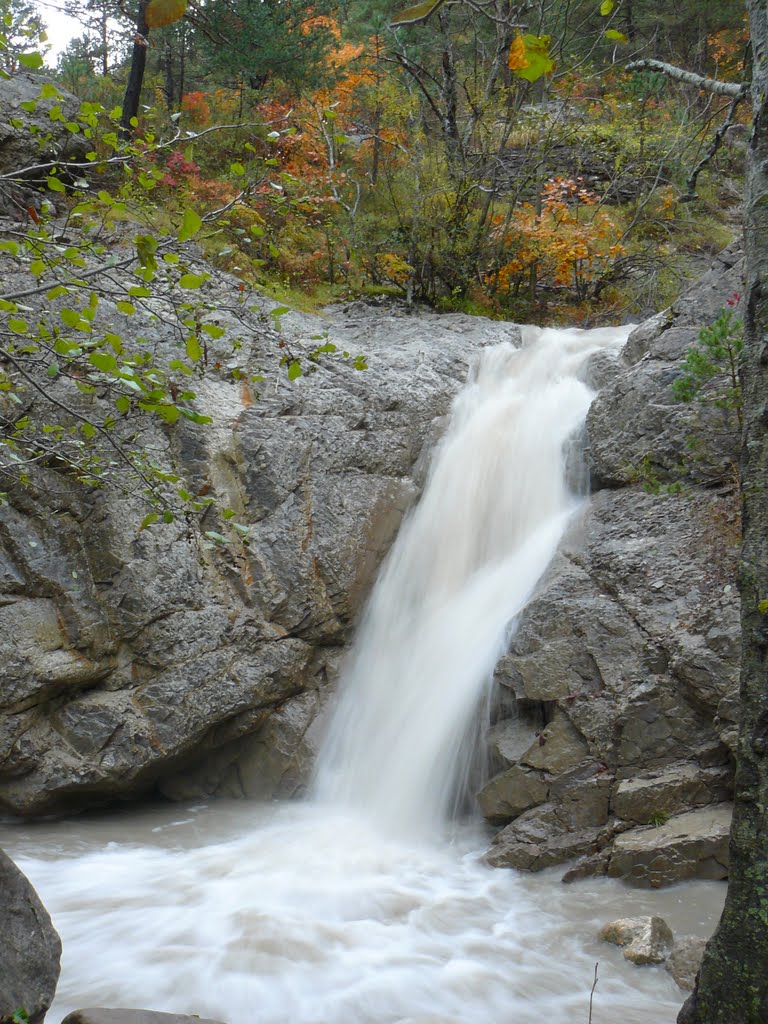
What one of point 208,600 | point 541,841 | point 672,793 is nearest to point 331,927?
point 541,841

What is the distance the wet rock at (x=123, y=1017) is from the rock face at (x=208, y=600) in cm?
306

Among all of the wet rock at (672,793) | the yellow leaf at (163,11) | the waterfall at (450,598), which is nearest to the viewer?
the yellow leaf at (163,11)

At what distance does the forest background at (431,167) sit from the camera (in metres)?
11.0

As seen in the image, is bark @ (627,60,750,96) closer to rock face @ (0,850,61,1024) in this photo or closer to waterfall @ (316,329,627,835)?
waterfall @ (316,329,627,835)

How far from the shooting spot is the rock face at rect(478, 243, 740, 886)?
16.2 ft

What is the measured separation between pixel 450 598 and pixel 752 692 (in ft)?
14.6

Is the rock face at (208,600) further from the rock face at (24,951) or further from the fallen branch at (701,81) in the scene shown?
the fallen branch at (701,81)

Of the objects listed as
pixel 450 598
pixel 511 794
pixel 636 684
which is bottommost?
pixel 511 794

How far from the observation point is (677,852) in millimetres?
4684

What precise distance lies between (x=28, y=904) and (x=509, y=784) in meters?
3.27

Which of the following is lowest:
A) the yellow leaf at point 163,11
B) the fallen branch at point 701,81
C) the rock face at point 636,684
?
the rock face at point 636,684

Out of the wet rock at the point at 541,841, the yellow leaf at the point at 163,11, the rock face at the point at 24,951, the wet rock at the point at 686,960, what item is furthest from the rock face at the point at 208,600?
the yellow leaf at the point at 163,11

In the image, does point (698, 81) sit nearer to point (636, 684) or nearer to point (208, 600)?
point (636, 684)

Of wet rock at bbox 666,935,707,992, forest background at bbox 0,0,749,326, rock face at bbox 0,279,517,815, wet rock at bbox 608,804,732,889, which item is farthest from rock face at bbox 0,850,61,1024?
forest background at bbox 0,0,749,326
